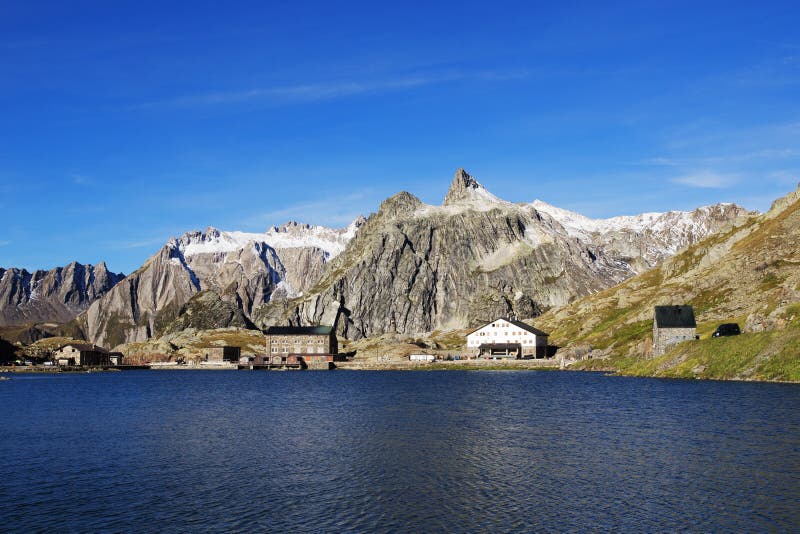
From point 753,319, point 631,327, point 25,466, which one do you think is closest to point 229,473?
point 25,466

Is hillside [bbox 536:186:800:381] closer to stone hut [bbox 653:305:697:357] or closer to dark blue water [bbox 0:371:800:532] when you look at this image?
stone hut [bbox 653:305:697:357]

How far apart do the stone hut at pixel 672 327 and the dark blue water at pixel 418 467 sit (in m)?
51.7

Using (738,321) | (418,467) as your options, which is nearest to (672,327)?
(738,321)

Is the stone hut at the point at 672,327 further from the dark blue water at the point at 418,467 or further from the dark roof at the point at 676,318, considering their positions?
the dark blue water at the point at 418,467

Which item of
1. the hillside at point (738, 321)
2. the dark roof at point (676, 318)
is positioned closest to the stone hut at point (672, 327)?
the dark roof at point (676, 318)

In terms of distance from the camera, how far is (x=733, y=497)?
38.3 meters

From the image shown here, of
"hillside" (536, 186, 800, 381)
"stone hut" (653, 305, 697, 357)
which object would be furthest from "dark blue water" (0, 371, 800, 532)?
"stone hut" (653, 305, 697, 357)

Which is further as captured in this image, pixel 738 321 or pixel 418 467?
pixel 738 321

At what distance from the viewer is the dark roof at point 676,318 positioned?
140875 millimetres

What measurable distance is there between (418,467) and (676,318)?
109 meters

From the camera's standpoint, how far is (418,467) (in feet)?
162

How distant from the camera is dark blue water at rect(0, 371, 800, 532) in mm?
35719

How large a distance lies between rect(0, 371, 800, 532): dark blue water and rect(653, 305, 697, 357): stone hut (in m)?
51.7

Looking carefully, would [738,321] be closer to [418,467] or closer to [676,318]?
[676,318]
